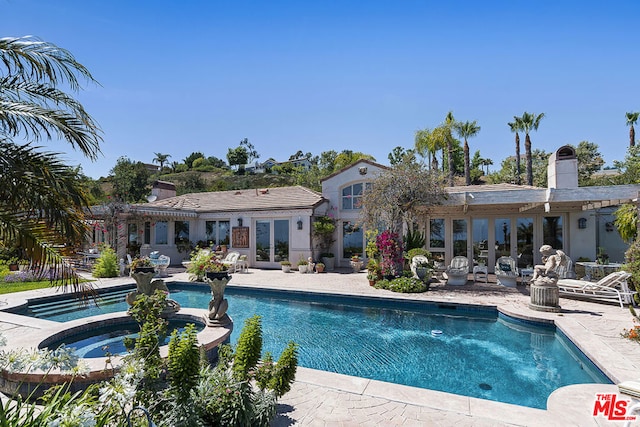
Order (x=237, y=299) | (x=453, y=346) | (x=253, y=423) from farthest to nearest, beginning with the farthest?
1. (x=237, y=299)
2. (x=453, y=346)
3. (x=253, y=423)

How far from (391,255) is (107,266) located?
1331cm

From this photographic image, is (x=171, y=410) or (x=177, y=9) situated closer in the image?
(x=171, y=410)

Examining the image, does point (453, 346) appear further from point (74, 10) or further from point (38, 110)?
point (74, 10)

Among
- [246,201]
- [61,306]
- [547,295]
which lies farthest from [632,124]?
[61,306]

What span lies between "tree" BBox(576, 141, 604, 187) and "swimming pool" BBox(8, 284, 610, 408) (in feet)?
122

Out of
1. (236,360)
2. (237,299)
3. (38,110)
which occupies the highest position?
(38,110)

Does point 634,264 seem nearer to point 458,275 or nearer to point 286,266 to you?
point 458,275

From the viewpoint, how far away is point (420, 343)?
26.0 ft

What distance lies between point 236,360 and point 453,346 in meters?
5.98

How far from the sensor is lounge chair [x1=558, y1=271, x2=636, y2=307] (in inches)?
387

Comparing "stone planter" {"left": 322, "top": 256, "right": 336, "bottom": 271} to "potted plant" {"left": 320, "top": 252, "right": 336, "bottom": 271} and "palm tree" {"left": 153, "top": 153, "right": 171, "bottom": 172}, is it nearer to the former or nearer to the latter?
"potted plant" {"left": 320, "top": 252, "right": 336, "bottom": 271}

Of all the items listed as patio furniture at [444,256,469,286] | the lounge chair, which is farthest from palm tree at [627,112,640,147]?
the lounge chair

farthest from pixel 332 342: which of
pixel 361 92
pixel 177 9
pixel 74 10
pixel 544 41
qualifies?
pixel 361 92

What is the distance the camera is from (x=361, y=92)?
56.3 feet
